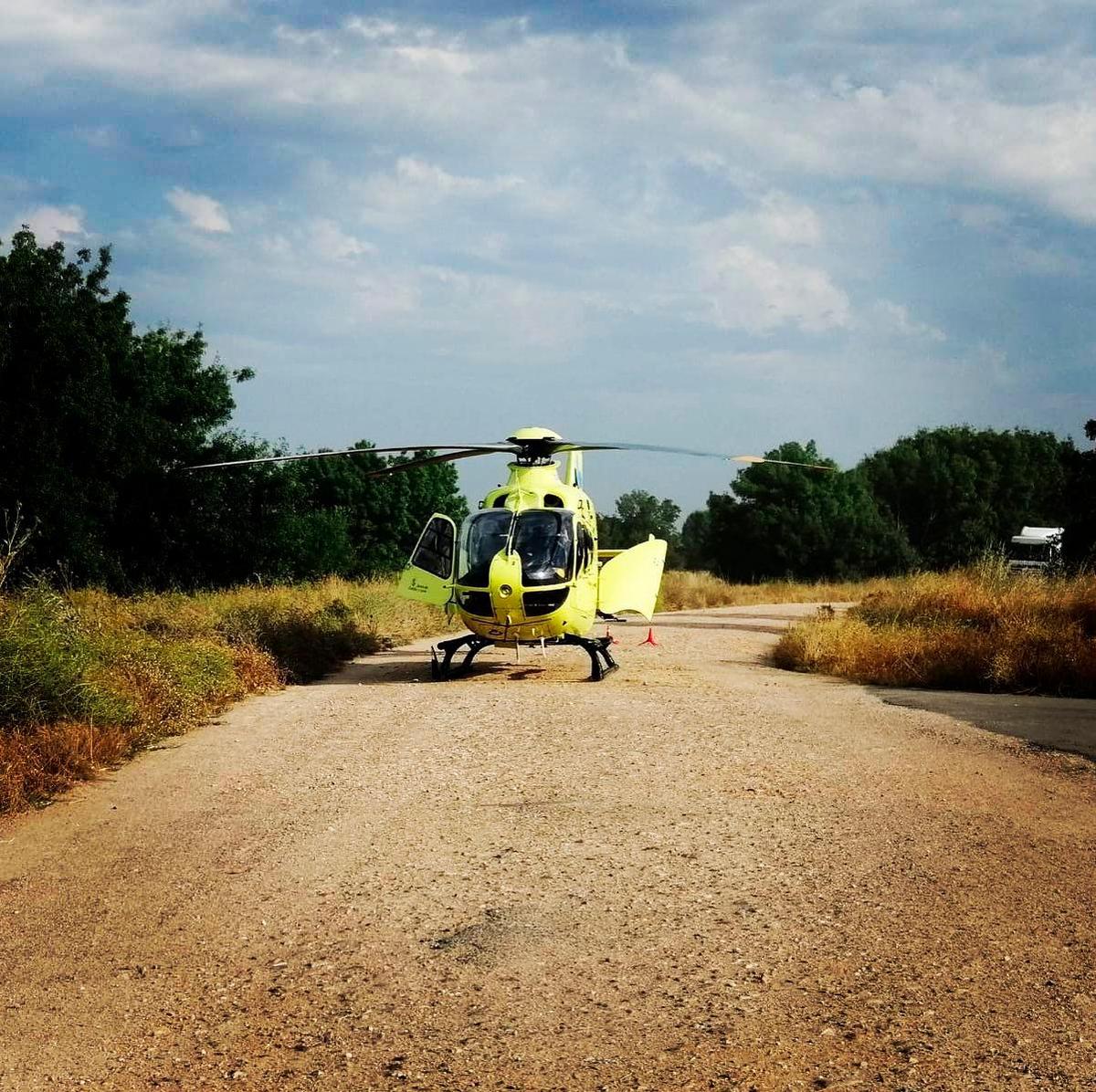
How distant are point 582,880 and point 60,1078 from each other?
9.27 feet

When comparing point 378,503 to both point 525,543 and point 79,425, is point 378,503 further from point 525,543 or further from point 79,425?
point 525,543

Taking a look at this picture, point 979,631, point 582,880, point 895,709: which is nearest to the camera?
point 582,880

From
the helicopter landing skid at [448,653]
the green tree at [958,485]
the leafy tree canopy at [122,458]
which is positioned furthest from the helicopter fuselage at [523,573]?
the green tree at [958,485]

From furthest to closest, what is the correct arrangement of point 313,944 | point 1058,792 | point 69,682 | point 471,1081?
point 69,682 < point 1058,792 < point 313,944 < point 471,1081

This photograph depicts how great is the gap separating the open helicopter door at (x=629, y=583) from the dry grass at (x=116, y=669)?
4.02 m

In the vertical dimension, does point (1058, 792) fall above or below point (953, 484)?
below

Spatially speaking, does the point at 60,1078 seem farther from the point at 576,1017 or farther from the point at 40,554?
the point at 40,554

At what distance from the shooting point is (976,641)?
16.0m

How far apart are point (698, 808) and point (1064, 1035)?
3.67 meters

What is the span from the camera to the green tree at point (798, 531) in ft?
254

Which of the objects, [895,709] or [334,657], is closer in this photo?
[895,709]

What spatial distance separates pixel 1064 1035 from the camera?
4.32m

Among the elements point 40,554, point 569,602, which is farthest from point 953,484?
point 569,602

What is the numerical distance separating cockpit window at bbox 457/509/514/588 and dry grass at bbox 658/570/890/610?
2681 cm
